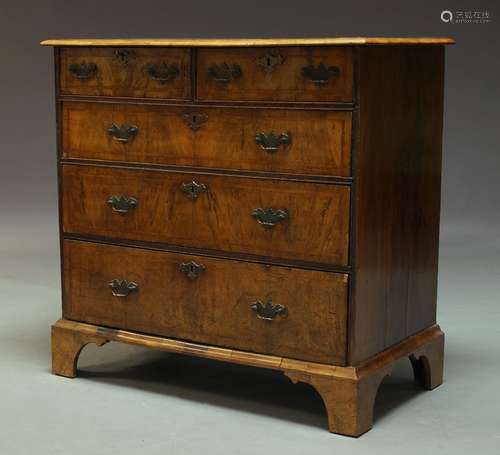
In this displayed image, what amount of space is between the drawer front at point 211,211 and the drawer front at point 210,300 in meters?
0.06

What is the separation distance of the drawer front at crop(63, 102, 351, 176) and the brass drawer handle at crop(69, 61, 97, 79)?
0.09 m

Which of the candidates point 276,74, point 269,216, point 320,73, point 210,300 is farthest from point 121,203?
point 320,73

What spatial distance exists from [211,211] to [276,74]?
480 mm

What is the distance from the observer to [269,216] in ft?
12.7

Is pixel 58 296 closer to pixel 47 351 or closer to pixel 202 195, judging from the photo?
pixel 47 351

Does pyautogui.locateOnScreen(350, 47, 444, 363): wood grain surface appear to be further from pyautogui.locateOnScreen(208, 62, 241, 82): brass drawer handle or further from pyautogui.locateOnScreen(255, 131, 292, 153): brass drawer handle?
pyautogui.locateOnScreen(208, 62, 241, 82): brass drawer handle

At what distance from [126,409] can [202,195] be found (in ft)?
2.27

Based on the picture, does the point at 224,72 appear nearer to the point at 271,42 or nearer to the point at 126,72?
the point at 271,42

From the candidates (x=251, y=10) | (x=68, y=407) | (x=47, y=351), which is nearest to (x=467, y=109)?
(x=251, y=10)

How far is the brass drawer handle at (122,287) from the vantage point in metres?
4.18

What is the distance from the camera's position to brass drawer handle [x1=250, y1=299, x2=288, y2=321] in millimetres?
3887

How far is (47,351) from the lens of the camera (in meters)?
4.61

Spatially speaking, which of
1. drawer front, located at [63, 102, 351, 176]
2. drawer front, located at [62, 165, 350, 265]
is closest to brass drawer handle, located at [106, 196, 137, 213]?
drawer front, located at [62, 165, 350, 265]
